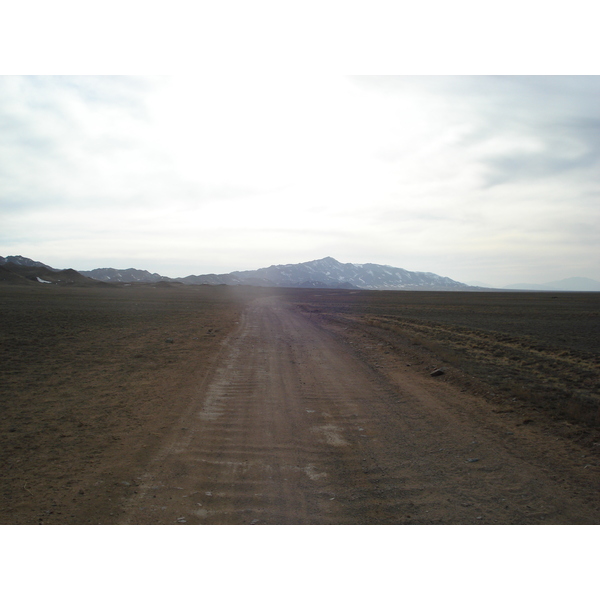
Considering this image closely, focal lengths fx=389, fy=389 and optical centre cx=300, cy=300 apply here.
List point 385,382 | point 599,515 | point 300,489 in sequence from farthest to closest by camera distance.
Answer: point 385,382 → point 300,489 → point 599,515

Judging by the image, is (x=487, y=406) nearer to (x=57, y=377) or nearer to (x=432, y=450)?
(x=432, y=450)

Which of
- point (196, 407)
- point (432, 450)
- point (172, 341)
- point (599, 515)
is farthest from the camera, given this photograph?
point (172, 341)

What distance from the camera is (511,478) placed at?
16.7 feet

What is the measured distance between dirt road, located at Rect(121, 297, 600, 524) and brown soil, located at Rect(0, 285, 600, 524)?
25 mm

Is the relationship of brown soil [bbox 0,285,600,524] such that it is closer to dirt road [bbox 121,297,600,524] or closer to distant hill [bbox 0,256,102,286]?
dirt road [bbox 121,297,600,524]

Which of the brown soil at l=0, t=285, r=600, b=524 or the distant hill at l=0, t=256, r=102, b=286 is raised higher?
the distant hill at l=0, t=256, r=102, b=286

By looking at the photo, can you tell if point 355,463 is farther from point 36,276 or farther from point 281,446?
point 36,276

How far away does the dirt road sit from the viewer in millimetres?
4227

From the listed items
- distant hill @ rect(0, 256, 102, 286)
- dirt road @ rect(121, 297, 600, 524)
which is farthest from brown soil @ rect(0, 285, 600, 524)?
distant hill @ rect(0, 256, 102, 286)

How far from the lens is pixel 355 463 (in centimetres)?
545

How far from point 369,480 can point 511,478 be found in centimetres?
188

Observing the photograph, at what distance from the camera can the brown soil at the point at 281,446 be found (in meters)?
4.29

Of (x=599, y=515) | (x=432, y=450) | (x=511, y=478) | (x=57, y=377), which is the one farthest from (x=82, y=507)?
(x=57, y=377)

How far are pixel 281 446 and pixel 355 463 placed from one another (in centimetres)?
120
